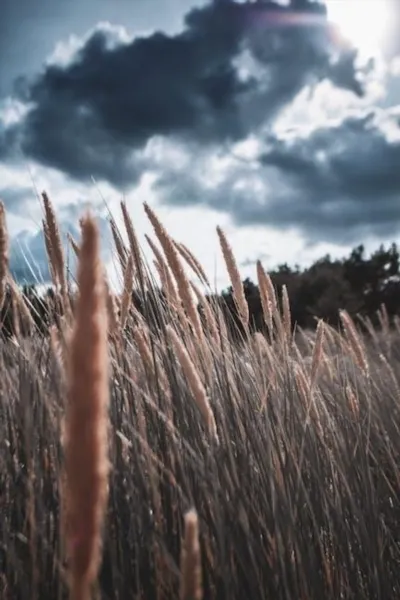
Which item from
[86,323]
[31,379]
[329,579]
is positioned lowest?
[329,579]

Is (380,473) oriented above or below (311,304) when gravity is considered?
below

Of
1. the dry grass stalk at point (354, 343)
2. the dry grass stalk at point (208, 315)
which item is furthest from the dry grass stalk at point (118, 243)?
the dry grass stalk at point (354, 343)

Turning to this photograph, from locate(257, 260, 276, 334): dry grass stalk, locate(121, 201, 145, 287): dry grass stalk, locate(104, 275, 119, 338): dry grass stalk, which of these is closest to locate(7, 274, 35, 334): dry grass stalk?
locate(104, 275, 119, 338): dry grass stalk

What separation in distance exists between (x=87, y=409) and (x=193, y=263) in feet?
6.91

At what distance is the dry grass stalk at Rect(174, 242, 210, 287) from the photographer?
2.66 meters

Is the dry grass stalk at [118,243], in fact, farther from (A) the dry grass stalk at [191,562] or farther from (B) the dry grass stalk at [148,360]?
(A) the dry grass stalk at [191,562]

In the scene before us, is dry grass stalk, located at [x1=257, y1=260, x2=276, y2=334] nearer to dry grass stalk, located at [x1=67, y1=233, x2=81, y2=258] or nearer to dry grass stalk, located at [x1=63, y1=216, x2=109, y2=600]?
dry grass stalk, located at [x1=67, y1=233, x2=81, y2=258]

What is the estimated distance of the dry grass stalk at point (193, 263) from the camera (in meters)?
2.66

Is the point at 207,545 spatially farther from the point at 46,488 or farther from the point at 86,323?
the point at 86,323

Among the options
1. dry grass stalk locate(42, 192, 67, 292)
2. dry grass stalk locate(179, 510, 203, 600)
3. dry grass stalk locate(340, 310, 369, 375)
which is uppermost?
dry grass stalk locate(340, 310, 369, 375)

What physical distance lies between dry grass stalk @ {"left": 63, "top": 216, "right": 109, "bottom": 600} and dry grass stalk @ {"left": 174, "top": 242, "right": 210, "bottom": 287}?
2.02 metres

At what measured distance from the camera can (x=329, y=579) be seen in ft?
6.14

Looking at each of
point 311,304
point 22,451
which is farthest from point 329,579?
point 311,304

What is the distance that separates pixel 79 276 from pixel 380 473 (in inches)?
85.9
